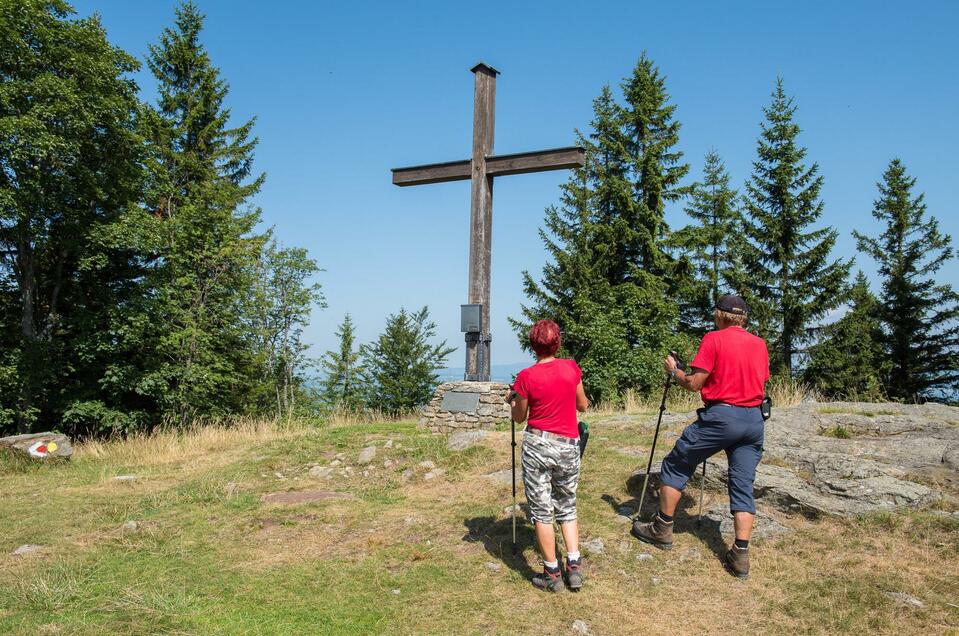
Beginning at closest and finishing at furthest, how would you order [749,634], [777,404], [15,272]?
[749,634] < [777,404] < [15,272]

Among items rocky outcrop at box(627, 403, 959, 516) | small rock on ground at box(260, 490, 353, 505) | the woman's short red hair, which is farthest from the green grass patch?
small rock on ground at box(260, 490, 353, 505)

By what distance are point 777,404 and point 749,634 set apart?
8.17 m

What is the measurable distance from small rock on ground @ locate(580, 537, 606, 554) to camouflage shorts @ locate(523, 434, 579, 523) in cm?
73

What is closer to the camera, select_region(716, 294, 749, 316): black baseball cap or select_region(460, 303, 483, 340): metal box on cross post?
select_region(716, 294, 749, 316): black baseball cap

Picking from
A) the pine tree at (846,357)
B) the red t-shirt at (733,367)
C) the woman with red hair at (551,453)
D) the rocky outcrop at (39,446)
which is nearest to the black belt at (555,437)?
the woman with red hair at (551,453)

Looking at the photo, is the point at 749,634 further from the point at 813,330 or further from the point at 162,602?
the point at 813,330

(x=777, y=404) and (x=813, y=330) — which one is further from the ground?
(x=813, y=330)

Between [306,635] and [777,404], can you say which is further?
[777,404]

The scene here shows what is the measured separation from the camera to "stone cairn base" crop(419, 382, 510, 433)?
10.4 meters

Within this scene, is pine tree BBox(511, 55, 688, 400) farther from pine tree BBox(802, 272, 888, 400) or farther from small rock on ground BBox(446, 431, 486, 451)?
small rock on ground BBox(446, 431, 486, 451)

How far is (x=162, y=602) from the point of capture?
168 inches

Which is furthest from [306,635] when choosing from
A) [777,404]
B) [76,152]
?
[76,152]

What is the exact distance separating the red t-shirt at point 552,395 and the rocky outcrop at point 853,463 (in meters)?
2.18

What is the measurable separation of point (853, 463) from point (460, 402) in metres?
6.30
